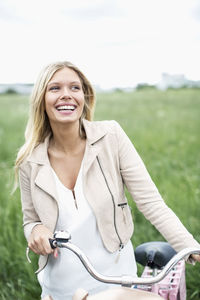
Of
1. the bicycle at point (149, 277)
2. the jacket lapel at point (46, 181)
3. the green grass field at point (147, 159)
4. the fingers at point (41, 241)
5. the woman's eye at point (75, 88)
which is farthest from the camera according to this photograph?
the green grass field at point (147, 159)

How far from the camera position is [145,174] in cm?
229

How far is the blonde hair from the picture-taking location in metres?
2.34

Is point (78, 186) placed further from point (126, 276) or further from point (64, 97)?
point (126, 276)

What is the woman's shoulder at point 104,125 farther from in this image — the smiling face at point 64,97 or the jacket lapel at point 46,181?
the jacket lapel at point 46,181

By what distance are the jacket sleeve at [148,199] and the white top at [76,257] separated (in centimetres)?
23

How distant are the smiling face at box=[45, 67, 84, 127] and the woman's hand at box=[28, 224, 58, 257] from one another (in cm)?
53

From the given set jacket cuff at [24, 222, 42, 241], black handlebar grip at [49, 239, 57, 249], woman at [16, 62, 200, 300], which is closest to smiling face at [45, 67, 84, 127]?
woman at [16, 62, 200, 300]

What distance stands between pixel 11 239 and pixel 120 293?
270cm

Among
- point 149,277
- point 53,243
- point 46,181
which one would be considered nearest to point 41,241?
point 53,243

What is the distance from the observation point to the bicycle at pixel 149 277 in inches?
58.5

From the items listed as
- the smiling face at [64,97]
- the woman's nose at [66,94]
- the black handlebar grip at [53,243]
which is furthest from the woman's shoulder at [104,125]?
the black handlebar grip at [53,243]

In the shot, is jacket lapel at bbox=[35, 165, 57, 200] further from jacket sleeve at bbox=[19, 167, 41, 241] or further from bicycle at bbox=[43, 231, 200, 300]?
bicycle at bbox=[43, 231, 200, 300]

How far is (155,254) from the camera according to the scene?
7.51 feet

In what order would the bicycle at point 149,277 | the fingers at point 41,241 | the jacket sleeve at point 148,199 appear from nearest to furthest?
the bicycle at point 149,277 → the fingers at point 41,241 → the jacket sleeve at point 148,199
